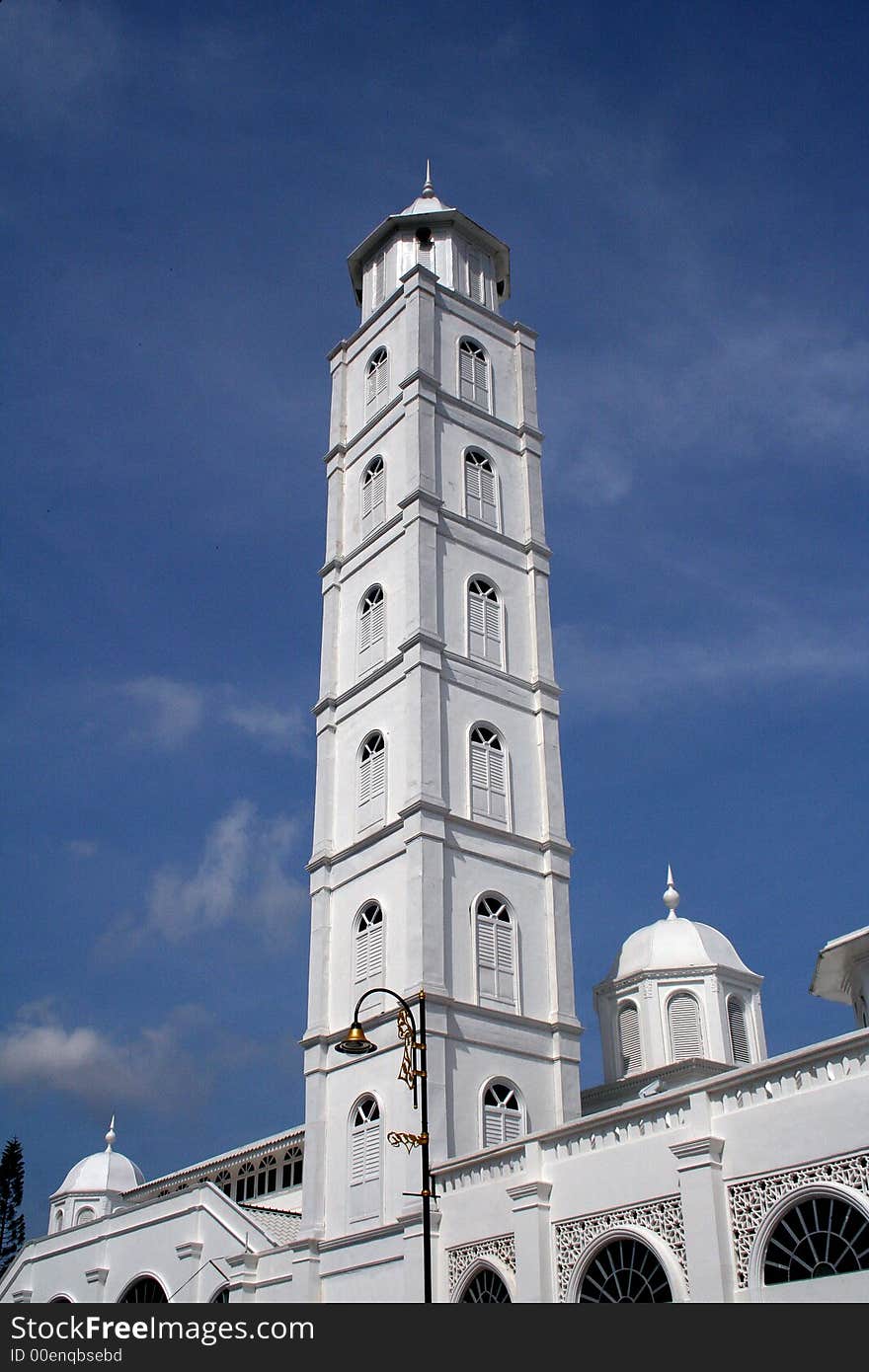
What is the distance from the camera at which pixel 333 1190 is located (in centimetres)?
2973

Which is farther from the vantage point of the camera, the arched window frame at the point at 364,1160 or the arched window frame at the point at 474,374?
the arched window frame at the point at 474,374

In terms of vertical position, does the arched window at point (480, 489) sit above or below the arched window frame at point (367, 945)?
above

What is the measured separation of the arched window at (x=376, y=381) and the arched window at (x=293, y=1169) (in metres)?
24.0

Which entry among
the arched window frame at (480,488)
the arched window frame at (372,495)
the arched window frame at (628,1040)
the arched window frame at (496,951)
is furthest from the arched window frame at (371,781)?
the arched window frame at (628,1040)

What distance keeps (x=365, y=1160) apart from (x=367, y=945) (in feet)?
17.2

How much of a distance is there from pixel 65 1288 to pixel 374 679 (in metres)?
20.7

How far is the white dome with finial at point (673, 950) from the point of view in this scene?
1666 inches

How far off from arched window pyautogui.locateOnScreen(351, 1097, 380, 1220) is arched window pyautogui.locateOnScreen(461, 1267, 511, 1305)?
4.62 metres

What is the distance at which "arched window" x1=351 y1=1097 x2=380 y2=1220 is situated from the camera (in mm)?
28562

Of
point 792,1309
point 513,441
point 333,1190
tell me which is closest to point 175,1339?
point 792,1309

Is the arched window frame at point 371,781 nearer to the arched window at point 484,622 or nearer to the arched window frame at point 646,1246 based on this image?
the arched window at point 484,622

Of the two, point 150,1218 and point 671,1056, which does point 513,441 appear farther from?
point 150,1218

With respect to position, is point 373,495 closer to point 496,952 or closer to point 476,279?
point 476,279

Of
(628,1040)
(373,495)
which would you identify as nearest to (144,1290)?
(628,1040)
